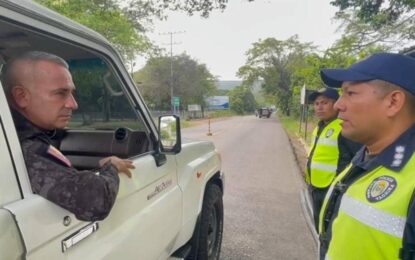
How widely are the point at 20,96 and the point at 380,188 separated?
1482mm

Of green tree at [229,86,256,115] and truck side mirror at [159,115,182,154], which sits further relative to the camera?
green tree at [229,86,256,115]

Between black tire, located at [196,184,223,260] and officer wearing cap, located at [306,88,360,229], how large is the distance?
3.34 feet

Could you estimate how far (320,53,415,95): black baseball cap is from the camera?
1392 millimetres

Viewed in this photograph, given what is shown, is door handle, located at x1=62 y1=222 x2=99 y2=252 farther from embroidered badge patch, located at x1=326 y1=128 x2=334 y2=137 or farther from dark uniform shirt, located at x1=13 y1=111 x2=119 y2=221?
embroidered badge patch, located at x1=326 y1=128 x2=334 y2=137

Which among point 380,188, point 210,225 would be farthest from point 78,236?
point 210,225

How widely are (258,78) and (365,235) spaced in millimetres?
50410

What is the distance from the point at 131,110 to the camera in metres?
2.37

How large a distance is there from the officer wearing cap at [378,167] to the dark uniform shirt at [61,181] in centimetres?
99

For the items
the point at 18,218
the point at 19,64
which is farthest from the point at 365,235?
the point at 19,64

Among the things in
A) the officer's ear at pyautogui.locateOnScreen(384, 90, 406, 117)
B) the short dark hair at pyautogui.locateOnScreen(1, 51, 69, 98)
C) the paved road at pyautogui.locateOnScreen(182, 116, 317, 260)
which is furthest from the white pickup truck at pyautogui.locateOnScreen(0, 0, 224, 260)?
the officer's ear at pyautogui.locateOnScreen(384, 90, 406, 117)

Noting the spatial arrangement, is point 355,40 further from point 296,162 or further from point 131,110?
point 131,110

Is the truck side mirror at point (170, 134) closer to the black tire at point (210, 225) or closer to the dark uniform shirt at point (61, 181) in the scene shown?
the dark uniform shirt at point (61, 181)

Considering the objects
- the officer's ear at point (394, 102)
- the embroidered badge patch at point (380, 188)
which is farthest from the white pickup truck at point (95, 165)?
the officer's ear at point (394, 102)

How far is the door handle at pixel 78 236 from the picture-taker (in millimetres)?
1303
